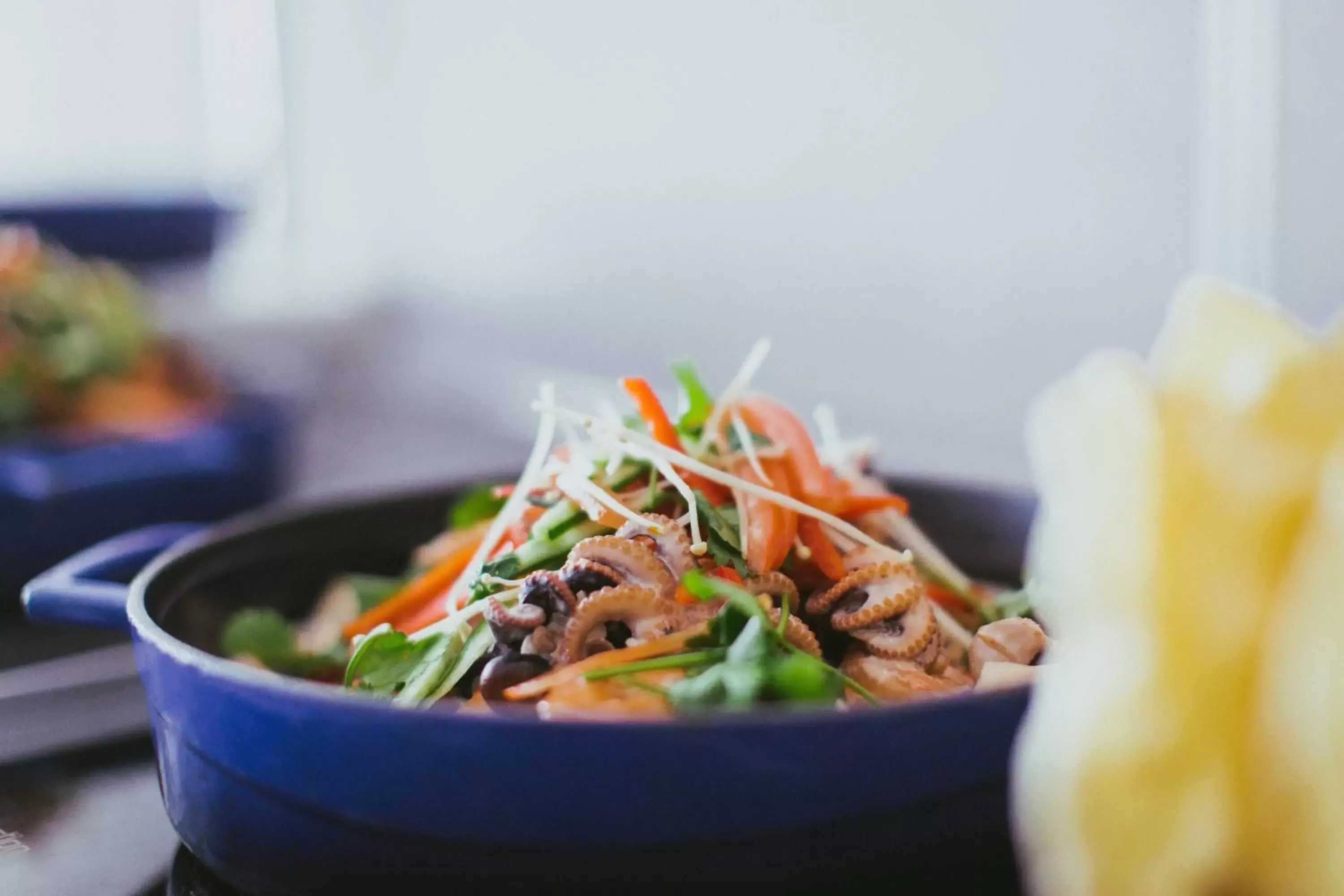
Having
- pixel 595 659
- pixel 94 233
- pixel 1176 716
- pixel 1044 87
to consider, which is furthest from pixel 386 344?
pixel 1176 716

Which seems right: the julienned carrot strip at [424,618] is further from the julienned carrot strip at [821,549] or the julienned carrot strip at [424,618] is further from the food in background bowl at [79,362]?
the food in background bowl at [79,362]

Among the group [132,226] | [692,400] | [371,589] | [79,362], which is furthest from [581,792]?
[132,226]

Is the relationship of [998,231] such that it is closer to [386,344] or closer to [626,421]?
[626,421]

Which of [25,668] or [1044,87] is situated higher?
[1044,87]

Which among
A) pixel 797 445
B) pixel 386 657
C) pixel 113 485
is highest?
pixel 797 445

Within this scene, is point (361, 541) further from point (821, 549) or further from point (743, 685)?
point (743, 685)

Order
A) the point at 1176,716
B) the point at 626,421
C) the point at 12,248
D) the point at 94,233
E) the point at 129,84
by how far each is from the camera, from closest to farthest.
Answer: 1. the point at 1176,716
2. the point at 626,421
3. the point at 12,248
4. the point at 94,233
5. the point at 129,84

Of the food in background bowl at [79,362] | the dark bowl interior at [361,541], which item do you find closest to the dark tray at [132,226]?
the food in background bowl at [79,362]

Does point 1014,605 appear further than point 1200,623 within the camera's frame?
Yes
